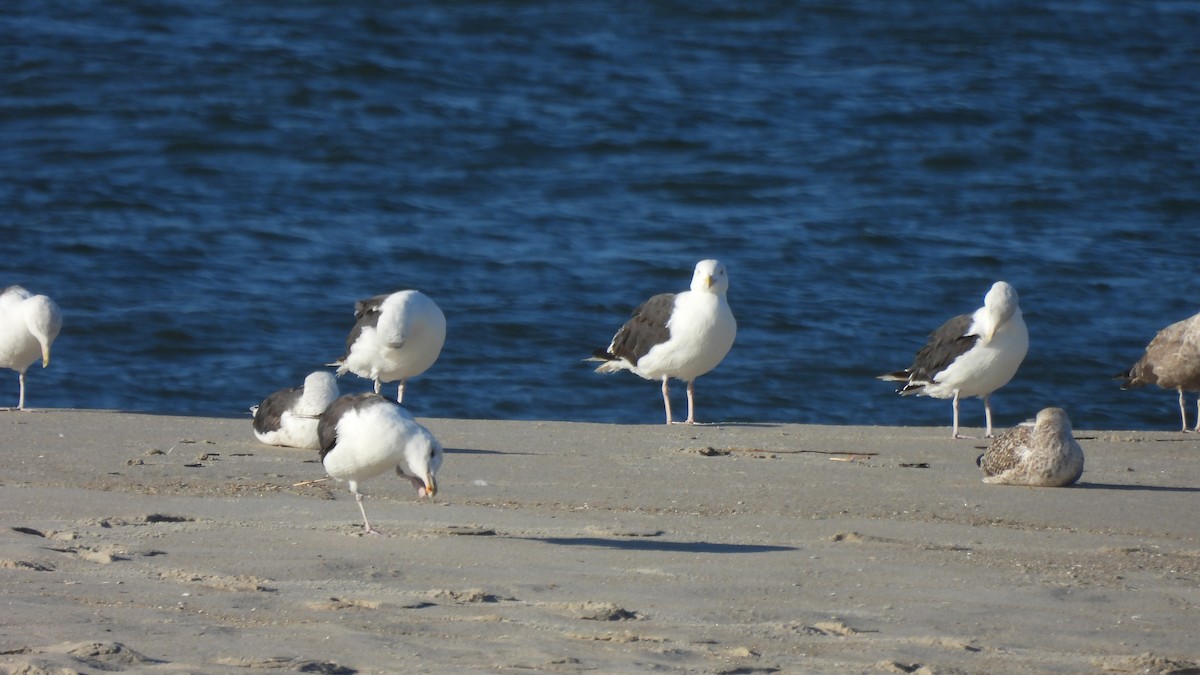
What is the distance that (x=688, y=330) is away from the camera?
1194cm

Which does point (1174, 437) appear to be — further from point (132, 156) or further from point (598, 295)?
point (132, 156)

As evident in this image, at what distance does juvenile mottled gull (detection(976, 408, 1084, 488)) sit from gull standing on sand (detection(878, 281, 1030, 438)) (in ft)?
5.98

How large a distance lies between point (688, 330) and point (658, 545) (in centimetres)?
476

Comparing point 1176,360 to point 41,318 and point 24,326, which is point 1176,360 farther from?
point 24,326

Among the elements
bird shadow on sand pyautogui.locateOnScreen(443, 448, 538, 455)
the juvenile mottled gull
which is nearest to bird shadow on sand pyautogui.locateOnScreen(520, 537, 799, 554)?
the juvenile mottled gull

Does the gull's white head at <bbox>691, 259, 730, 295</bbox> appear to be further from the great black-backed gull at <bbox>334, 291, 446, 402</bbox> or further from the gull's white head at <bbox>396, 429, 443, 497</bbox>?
the gull's white head at <bbox>396, 429, 443, 497</bbox>

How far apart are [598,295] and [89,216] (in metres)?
6.83

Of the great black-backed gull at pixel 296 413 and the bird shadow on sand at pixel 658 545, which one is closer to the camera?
the bird shadow on sand at pixel 658 545

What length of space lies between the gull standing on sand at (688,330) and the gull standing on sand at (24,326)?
411 cm

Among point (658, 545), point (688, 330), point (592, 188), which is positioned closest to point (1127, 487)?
point (658, 545)

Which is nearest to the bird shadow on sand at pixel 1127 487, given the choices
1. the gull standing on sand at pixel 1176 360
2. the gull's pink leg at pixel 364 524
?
the gull standing on sand at pixel 1176 360

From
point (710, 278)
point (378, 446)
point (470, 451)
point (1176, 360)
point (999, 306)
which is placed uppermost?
point (378, 446)

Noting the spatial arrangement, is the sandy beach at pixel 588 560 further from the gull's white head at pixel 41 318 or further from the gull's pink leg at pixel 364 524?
the gull's white head at pixel 41 318

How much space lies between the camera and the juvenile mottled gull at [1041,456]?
9.01 m
